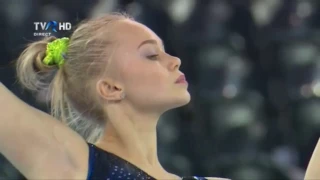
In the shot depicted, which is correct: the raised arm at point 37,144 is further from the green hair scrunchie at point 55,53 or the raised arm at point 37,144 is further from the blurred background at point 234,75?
the blurred background at point 234,75

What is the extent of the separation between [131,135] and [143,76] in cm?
11

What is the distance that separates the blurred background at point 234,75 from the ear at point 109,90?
0.21 m

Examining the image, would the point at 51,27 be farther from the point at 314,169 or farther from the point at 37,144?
the point at 314,169

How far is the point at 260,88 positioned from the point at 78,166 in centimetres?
48

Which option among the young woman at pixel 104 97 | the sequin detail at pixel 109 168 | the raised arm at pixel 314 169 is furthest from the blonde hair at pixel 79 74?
the raised arm at pixel 314 169

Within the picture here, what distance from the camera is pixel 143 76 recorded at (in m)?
0.92

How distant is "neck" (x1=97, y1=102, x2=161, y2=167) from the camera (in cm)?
92

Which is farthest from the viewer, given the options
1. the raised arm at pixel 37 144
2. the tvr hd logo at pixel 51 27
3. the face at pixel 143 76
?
the tvr hd logo at pixel 51 27

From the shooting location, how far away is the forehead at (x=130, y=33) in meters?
0.94

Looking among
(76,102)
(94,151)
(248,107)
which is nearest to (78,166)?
(94,151)

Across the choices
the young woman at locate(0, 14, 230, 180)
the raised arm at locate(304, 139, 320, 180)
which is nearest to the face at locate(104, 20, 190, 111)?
the young woman at locate(0, 14, 230, 180)

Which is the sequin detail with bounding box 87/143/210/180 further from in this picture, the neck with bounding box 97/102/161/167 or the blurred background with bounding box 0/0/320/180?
the blurred background with bounding box 0/0/320/180

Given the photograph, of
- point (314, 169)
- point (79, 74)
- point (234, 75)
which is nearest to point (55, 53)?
point (79, 74)

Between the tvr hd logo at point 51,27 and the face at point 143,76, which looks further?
the tvr hd logo at point 51,27
